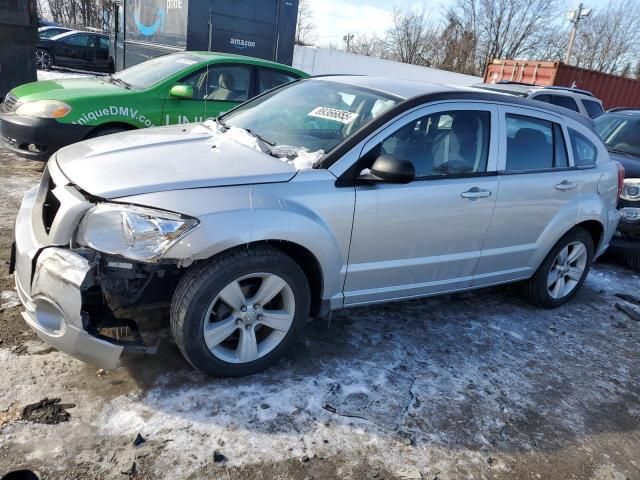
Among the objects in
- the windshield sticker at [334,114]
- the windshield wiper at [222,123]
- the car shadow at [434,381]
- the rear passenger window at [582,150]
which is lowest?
the car shadow at [434,381]

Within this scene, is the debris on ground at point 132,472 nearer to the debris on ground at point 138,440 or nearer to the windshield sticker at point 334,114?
the debris on ground at point 138,440

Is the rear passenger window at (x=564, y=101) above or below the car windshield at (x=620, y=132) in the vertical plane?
above

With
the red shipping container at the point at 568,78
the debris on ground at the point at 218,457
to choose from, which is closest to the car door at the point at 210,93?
the debris on ground at the point at 218,457

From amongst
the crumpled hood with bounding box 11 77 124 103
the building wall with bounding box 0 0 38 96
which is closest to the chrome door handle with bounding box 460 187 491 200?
the crumpled hood with bounding box 11 77 124 103

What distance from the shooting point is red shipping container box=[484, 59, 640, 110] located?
15742mm

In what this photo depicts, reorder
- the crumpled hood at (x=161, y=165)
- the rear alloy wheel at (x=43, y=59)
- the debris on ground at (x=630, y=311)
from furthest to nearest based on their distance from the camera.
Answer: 1. the rear alloy wheel at (x=43, y=59)
2. the debris on ground at (x=630, y=311)
3. the crumpled hood at (x=161, y=165)

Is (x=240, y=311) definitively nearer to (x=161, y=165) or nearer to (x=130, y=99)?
(x=161, y=165)

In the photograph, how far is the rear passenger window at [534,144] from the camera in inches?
156

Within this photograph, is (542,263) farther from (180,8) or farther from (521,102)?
(180,8)

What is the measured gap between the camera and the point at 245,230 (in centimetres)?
275

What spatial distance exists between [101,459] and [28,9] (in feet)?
30.6

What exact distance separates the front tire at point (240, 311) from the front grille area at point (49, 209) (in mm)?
786

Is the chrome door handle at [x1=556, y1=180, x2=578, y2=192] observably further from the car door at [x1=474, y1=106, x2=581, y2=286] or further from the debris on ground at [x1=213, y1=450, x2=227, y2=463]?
the debris on ground at [x1=213, y1=450, x2=227, y2=463]

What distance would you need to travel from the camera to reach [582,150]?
4.51 m
